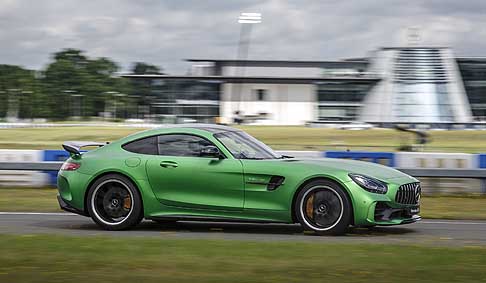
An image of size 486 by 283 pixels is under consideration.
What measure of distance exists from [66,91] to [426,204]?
408ft

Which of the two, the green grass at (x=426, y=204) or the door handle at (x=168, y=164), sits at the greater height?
the door handle at (x=168, y=164)

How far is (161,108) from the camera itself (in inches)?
3514

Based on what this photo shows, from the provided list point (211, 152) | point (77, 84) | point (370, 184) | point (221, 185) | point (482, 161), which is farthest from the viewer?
point (77, 84)

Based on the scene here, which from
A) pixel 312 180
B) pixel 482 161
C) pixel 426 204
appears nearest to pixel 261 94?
pixel 482 161

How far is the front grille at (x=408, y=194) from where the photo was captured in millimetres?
9359

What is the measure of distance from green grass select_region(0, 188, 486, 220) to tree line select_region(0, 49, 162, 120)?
10859cm

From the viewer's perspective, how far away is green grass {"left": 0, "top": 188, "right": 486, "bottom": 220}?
41.6 ft

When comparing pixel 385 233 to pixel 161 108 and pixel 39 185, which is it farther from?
pixel 161 108

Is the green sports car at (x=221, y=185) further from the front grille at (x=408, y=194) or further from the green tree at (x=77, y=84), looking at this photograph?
the green tree at (x=77, y=84)

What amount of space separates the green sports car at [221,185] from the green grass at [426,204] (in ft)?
9.76

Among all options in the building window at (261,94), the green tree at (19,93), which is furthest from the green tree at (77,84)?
the building window at (261,94)

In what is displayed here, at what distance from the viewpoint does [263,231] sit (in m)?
9.91

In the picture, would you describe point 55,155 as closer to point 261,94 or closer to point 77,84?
point 261,94

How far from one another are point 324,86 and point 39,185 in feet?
268
